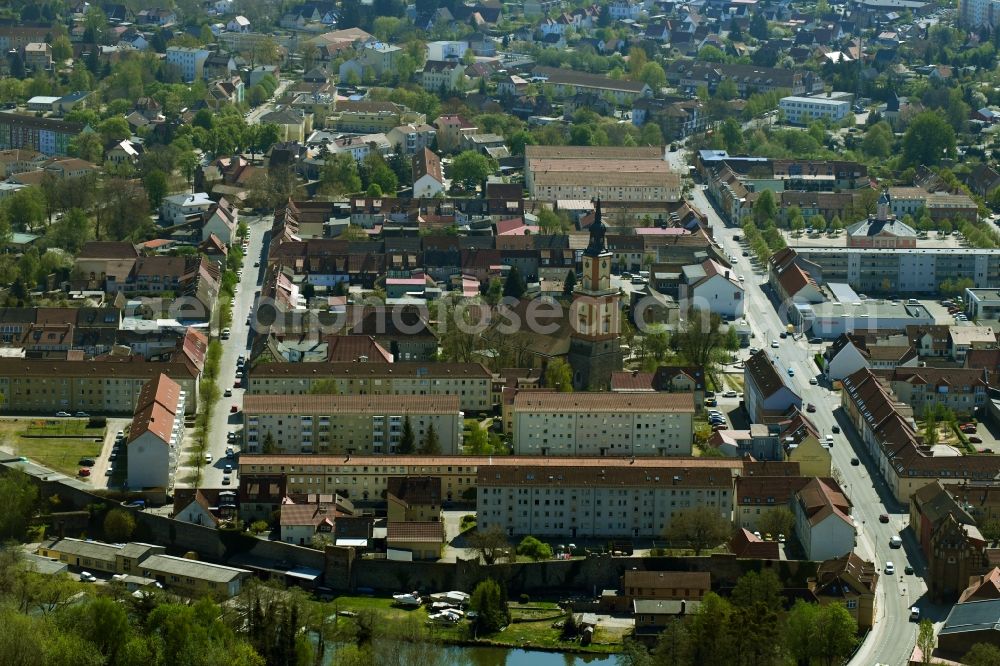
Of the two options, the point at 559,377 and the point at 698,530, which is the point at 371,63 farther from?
the point at 698,530

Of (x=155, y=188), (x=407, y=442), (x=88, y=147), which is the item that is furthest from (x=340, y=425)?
(x=88, y=147)

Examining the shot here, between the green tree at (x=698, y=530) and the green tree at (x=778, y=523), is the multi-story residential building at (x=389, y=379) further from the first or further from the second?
the green tree at (x=778, y=523)

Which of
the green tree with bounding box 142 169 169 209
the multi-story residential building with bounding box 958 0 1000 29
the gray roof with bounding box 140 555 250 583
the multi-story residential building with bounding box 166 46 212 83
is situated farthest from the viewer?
the multi-story residential building with bounding box 958 0 1000 29

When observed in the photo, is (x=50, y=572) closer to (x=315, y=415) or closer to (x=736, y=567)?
(x=315, y=415)

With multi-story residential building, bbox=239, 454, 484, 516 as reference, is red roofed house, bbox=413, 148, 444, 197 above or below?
below

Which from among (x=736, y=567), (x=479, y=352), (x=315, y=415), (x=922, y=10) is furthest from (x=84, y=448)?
(x=922, y=10)

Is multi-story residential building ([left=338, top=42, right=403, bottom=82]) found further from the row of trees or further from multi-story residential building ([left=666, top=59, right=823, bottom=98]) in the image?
the row of trees

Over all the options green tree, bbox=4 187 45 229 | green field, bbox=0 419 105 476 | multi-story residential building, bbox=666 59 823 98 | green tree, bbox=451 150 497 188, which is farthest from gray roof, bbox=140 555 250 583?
multi-story residential building, bbox=666 59 823 98
